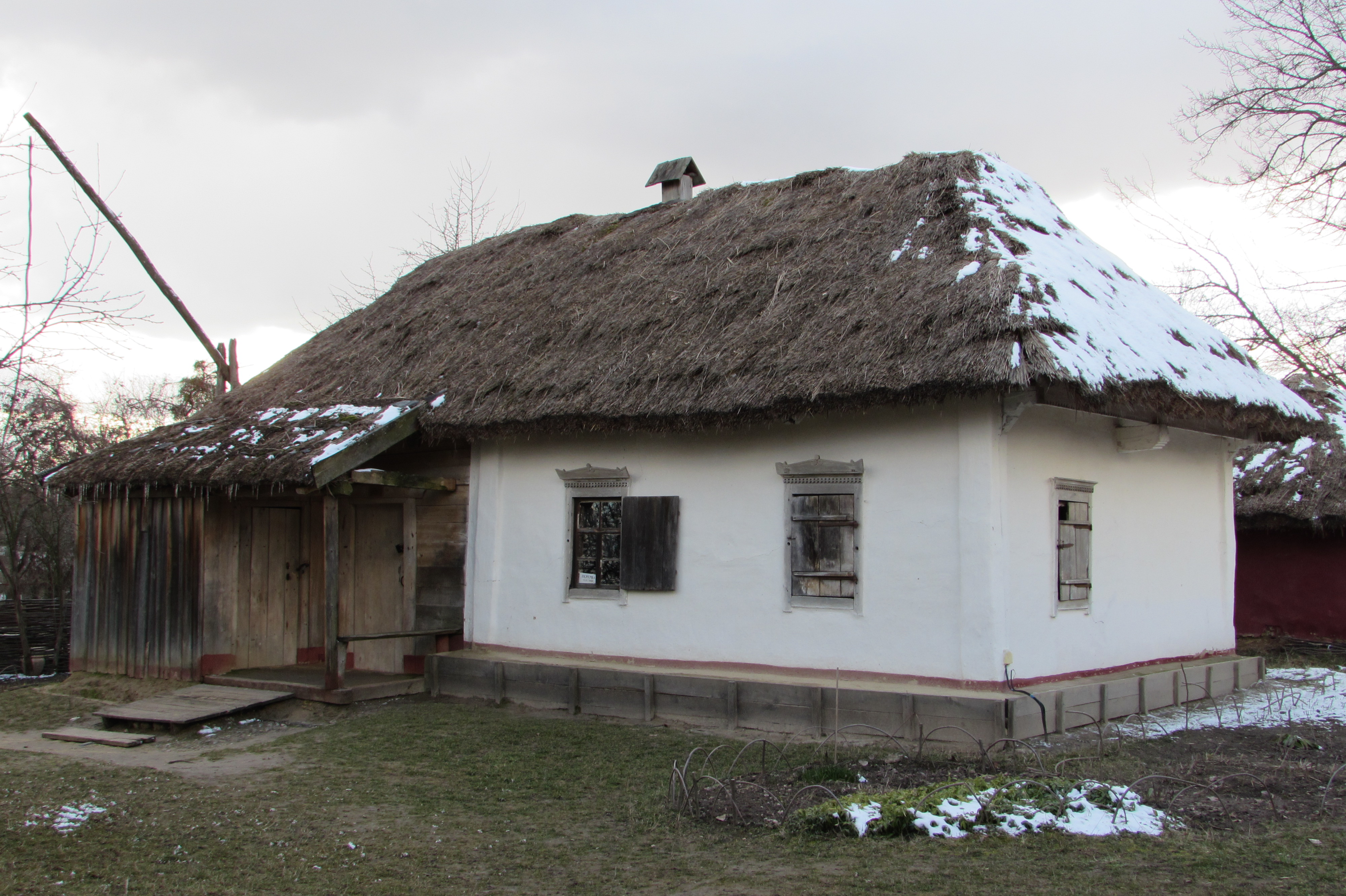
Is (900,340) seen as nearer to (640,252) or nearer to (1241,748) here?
(1241,748)

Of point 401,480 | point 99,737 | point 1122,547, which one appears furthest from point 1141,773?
point 99,737

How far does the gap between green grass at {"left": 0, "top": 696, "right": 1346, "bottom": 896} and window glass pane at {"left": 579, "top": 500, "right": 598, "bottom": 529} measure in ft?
10.1

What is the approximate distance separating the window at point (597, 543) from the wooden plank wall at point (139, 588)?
13.0 feet

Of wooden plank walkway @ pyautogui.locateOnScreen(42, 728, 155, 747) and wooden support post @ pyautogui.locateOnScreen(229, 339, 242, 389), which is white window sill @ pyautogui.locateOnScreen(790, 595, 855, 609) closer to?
wooden plank walkway @ pyautogui.locateOnScreen(42, 728, 155, 747)

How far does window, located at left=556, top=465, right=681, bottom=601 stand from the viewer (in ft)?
31.6

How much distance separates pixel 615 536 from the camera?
10.1m

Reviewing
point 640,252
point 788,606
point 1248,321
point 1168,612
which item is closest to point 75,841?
point 788,606

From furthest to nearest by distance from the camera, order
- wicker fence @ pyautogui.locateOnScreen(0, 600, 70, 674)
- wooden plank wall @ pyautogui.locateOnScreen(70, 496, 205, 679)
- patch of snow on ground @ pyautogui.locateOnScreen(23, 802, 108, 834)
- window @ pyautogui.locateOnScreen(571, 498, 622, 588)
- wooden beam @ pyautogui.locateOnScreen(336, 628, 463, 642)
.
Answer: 1. wicker fence @ pyautogui.locateOnScreen(0, 600, 70, 674)
2. wooden plank wall @ pyautogui.locateOnScreen(70, 496, 205, 679)
3. window @ pyautogui.locateOnScreen(571, 498, 622, 588)
4. wooden beam @ pyautogui.locateOnScreen(336, 628, 463, 642)
5. patch of snow on ground @ pyautogui.locateOnScreen(23, 802, 108, 834)

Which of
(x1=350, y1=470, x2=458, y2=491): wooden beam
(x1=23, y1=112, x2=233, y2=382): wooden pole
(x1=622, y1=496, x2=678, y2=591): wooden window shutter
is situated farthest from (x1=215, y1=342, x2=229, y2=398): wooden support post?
(x1=622, y1=496, x2=678, y2=591): wooden window shutter

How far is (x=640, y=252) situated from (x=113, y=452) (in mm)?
6401

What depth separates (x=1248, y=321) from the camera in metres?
18.4

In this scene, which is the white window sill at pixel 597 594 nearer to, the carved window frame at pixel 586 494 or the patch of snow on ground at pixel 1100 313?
the carved window frame at pixel 586 494

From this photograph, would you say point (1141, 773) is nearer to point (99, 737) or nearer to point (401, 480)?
point (401, 480)

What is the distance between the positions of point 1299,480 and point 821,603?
30.9 ft
